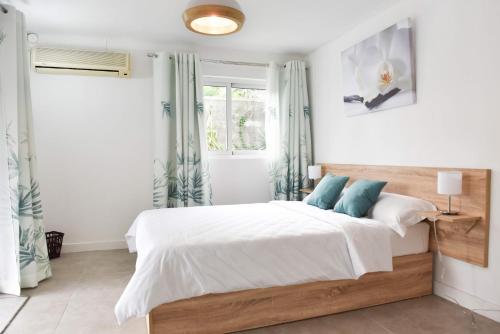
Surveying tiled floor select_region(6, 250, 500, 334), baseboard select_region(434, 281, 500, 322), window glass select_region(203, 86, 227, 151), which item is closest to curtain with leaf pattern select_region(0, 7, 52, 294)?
tiled floor select_region(6, 250, 500, 334)

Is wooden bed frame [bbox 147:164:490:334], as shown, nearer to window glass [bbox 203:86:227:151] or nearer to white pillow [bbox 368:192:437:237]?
white pillow [bbox 368:192:437:237]

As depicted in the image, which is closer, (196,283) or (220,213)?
(196,283)

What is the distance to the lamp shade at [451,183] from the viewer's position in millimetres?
2275

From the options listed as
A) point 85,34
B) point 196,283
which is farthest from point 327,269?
point 85,34

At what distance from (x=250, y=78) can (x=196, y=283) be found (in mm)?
3077

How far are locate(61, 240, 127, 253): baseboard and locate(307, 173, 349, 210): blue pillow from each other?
2.34 m

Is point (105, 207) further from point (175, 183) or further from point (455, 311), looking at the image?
point (455, 311)

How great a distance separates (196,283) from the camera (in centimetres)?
197

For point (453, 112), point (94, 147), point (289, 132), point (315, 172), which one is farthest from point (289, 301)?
point (94, 147)

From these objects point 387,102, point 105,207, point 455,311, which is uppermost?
point 387,102

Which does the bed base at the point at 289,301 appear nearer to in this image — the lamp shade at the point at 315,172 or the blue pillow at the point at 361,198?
the blue pillow at the point at 361,198

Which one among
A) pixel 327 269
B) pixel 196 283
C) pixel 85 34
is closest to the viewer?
pixel 196 283

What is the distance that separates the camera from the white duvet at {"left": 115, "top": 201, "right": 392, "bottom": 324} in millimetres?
1914

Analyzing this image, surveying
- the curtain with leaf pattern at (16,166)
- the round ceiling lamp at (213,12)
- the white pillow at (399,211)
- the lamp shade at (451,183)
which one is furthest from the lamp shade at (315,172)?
the curtain with leaf pattern at (16,166)
